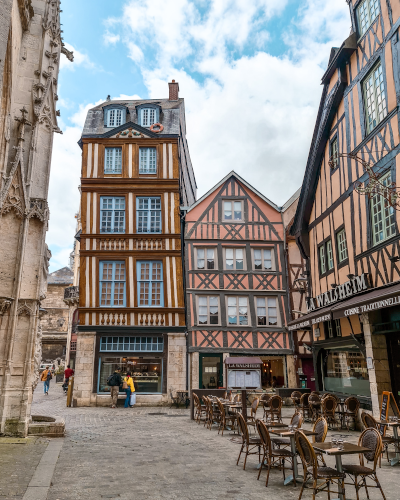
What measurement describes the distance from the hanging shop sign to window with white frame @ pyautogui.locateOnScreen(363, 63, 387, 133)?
391 cm

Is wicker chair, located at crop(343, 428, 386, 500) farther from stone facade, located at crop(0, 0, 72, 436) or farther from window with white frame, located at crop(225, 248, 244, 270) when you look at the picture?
window with white frame, located at crop(225, 248, 244, 270)

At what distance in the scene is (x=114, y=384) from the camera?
16953 mm

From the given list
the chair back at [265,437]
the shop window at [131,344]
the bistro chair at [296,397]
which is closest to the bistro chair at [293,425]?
the chair back at [265,437]

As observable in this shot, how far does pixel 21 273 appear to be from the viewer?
8.91 m

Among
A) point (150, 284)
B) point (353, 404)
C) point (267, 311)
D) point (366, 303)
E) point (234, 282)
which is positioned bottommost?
point (353, 404)

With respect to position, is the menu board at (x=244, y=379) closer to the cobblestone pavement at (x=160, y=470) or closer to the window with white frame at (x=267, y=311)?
the window with white frame at (x=267, y=311)

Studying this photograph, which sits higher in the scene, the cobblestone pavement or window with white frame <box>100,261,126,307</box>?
window with white frame <box>100,261,126,307</box>

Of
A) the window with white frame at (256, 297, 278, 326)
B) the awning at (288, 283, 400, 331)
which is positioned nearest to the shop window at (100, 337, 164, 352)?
the window with white frame at (256, 297, 278, 326)

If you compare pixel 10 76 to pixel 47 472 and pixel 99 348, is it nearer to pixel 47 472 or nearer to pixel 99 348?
pixel 47 472

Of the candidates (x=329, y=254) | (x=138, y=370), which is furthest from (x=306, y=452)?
(x=138, y=370)

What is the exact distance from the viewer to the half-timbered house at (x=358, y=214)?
9883 millimetres

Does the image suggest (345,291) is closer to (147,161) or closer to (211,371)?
(211,371)

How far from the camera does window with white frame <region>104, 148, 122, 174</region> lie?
20516mm

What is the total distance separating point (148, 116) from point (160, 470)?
18.6m
